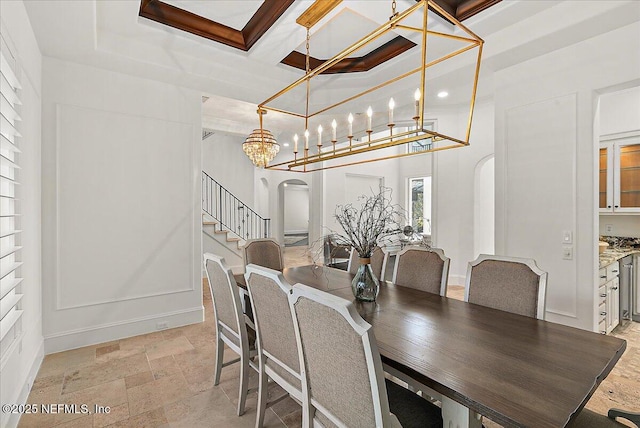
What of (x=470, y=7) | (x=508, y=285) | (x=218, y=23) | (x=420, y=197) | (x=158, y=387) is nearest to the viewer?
(x=508, y=285)

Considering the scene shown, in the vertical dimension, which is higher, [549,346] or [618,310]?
[549,346]

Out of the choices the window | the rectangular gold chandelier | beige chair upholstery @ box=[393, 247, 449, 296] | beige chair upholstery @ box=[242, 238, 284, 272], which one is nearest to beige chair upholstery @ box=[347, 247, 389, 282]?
beige chair upholstery @ box=[393, 247, 449, 296]

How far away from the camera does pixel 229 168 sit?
909cm

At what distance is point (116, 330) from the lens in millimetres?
3312

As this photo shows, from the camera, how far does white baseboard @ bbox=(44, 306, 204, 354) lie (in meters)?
3.03

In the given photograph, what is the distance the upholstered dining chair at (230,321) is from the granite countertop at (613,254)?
134 inches

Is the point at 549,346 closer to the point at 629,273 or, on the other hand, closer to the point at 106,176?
the point at 629,273

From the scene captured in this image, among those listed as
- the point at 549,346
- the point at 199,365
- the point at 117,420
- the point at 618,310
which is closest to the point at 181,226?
the point at 199,365

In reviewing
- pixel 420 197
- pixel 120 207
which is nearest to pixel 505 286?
pixel 120 207

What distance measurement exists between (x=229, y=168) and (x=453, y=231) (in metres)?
6.26

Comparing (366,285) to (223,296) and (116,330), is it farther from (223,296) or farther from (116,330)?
(116,330)

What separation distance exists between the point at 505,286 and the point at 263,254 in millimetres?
2311

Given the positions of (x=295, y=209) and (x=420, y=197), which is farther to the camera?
(x=295, y=209)

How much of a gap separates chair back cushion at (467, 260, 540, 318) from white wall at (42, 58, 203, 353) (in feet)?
10.0
